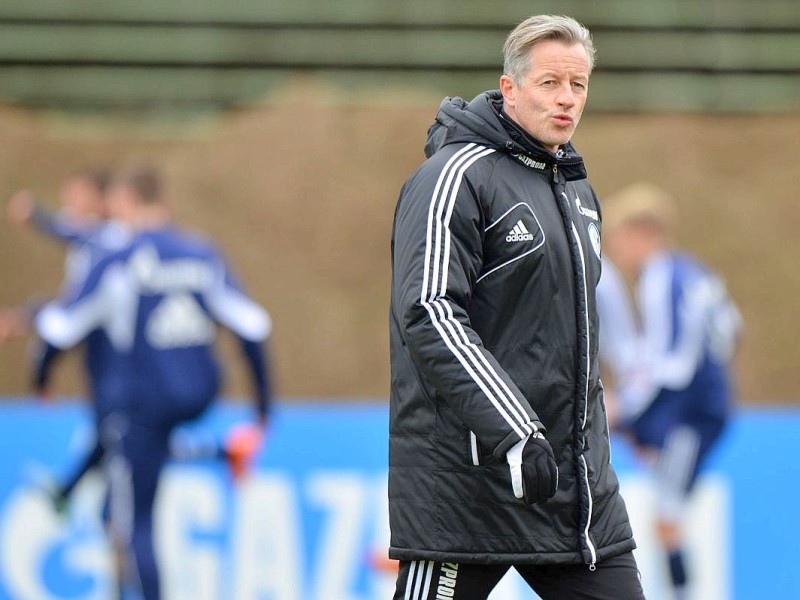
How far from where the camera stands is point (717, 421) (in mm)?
7805

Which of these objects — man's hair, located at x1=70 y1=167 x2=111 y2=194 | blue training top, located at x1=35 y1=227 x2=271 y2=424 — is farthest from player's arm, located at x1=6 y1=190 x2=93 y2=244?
blue training top, located at x1=35 y1=227 x2=271 y2=424

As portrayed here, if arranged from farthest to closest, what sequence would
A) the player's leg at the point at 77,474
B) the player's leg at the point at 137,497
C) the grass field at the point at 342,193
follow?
the grass field at the point at 342,193 → the player's leg at the point at 77,474 → the player's leg at the point at 137,497

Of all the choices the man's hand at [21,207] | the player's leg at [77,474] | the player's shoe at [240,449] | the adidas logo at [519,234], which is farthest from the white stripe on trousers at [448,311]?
the man's hand at [21,207]

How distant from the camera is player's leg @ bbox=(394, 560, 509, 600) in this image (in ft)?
10.5

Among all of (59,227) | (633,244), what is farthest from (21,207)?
(633,244)

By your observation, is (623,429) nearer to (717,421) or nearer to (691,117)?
(717,421)

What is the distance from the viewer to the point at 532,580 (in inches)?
131

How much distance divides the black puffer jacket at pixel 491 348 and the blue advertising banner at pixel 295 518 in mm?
4153

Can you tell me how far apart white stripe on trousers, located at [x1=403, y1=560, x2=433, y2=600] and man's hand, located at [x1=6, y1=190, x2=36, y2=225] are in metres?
6.18

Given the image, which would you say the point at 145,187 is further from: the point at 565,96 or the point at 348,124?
the point at 565,96

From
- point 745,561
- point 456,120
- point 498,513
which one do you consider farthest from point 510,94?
point 745,561

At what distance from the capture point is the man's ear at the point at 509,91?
10.9 feet

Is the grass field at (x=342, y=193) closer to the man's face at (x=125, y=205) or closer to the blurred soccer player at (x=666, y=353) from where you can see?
the blurred soccer player at (x=666, y=353)

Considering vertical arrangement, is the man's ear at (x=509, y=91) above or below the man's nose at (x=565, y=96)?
above
